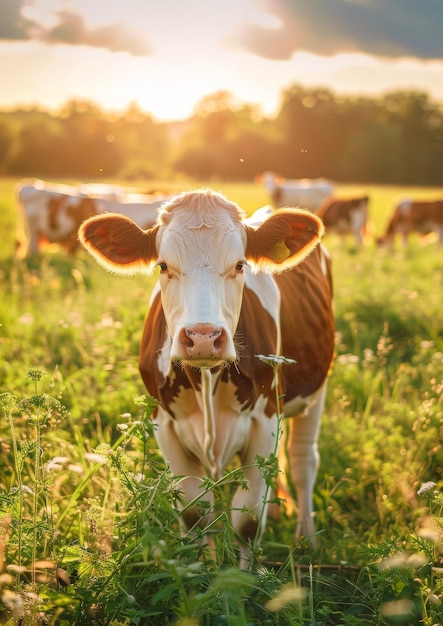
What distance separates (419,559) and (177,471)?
4.54 ft

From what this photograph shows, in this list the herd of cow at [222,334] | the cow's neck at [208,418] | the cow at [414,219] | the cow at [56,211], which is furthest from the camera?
the cow at [414,219]

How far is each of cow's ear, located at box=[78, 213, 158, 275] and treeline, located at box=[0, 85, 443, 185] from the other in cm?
3559

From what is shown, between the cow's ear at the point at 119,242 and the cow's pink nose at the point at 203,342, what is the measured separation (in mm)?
659

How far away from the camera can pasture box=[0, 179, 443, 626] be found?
2346mm

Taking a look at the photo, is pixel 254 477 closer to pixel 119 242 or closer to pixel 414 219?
pixel 119 242

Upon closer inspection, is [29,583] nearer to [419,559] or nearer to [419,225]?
[419,559]

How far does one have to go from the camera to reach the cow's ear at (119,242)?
3262 mm

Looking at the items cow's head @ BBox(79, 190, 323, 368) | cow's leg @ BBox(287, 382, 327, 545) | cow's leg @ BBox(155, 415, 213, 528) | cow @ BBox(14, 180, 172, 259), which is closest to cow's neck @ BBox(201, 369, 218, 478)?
cow's leg @ BBox(155, 415, 213, 528)

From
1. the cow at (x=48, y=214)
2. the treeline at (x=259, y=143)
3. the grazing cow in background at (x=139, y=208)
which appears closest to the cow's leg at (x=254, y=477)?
the grazing cow in background at (x=139, y=208)

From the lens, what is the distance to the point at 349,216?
2111 cm

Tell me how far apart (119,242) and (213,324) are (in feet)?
2.61

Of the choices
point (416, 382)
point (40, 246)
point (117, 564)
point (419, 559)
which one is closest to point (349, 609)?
point (419, 559)

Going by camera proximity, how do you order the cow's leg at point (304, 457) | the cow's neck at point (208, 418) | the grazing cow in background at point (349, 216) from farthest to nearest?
the grazing cow in background at point (349, 216) < the cow's leg at point (304, 457) < the cow's neck at point (208, 418)

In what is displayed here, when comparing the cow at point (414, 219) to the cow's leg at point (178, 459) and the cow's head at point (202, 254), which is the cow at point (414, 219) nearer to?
the cow's head at point (202, 254)
